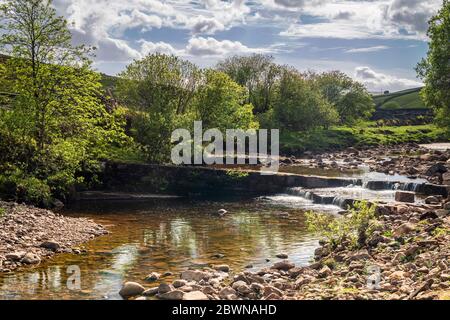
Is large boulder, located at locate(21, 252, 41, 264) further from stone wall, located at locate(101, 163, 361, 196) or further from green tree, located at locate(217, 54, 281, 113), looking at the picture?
green tree, located at locate(217, 54, 281, 113)

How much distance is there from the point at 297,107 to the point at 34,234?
251 ft

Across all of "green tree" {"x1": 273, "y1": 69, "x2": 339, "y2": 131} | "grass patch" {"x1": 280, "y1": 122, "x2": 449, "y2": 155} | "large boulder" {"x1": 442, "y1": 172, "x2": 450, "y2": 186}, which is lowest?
"large boulder" {"x1": 442, "y1": 172, "x2": 450, "y2": 186}

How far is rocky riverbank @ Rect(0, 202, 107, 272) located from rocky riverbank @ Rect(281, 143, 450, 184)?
112 ft

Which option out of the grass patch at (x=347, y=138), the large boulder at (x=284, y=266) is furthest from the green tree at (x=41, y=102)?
the grass patch at (x=347, y=138)

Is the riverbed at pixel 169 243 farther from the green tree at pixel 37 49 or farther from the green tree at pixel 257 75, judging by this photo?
the green tree at pixel 257 75

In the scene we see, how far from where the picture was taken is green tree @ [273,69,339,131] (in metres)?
94.7

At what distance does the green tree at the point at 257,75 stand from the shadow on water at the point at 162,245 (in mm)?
63304

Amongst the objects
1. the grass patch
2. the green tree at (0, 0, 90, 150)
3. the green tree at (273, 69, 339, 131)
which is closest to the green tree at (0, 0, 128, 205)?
the green tree at (0, 0, 90, 150)

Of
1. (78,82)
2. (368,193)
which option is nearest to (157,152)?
(78,82)

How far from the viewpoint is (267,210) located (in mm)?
36375

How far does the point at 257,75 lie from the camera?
101375 millimetres

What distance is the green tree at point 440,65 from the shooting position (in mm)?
50469

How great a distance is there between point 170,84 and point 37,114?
2076cm

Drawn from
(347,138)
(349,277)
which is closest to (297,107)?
(347,138)
